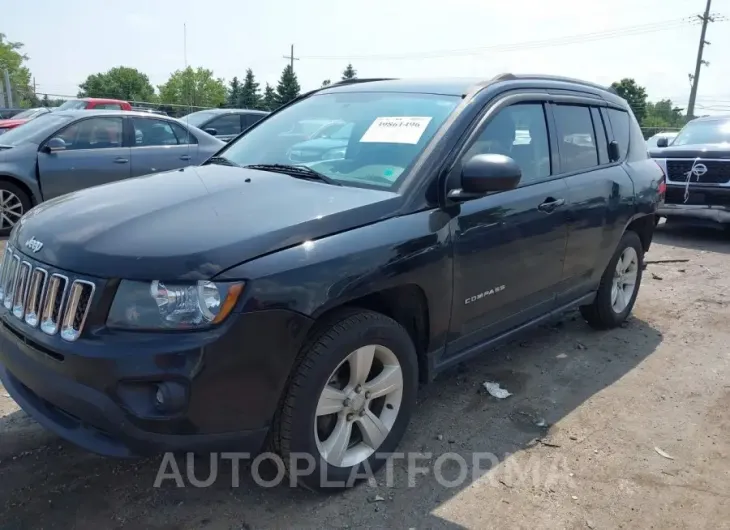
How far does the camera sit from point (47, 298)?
7.89ft

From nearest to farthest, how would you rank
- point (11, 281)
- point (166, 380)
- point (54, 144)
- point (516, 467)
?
point (166, 380), point (11, 281), point (516, 467), point (54, 144)

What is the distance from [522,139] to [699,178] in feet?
21.3

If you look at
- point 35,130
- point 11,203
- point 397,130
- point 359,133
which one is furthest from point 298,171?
point 35,130

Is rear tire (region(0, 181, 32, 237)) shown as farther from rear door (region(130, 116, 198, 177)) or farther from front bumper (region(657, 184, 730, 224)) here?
front bumper (region(657, 184, 730, 224))

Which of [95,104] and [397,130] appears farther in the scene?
[95,104]

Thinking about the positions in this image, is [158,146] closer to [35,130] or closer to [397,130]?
[35,130]

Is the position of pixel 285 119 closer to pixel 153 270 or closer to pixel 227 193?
pixel 227 193

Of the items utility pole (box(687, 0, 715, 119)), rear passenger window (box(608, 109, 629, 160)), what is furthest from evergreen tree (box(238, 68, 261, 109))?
rear passenger window (box(608, 109, 629, 160))

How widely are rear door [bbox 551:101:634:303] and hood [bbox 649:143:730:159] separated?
16.7ft

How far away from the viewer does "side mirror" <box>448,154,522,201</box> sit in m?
2.98

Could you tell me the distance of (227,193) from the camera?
288 cm

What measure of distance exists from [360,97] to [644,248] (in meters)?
2.92

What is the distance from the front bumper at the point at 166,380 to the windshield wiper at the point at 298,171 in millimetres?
940

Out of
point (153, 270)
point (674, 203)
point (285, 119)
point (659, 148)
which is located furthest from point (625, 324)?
point (659, 148)
